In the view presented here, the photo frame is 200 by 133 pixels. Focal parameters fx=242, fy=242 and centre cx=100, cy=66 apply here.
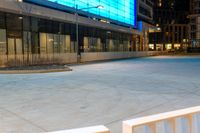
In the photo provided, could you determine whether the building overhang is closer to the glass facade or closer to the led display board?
the glass facade

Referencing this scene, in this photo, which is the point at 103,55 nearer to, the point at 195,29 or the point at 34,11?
the point at 34,11

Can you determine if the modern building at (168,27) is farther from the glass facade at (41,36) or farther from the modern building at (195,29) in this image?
the glass facade at (41,36)

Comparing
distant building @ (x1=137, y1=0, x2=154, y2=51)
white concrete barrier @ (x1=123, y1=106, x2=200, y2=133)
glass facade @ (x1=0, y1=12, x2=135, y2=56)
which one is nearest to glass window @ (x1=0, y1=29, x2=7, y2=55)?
glass facade @ (x1=0, y1=12, x2=135, y2=56)

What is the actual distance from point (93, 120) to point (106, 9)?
4933 cm

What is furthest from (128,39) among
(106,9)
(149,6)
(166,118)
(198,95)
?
(166,118)

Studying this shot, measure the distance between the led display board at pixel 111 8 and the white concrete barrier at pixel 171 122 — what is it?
31576 millimetres

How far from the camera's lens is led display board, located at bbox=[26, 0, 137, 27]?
39812mm

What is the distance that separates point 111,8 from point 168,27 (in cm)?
7891

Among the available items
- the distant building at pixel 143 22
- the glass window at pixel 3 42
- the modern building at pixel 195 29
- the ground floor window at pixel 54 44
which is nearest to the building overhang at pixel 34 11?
the glass window at pixel 3 42

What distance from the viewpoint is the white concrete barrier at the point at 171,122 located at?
2.57 metres

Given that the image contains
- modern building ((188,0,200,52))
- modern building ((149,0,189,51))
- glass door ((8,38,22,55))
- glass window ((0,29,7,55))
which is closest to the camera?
glass window ((0,29,7,55))

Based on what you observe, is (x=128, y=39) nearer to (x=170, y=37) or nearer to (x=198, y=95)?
(x=198, y=95)

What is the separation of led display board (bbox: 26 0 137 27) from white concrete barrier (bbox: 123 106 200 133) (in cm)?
3158

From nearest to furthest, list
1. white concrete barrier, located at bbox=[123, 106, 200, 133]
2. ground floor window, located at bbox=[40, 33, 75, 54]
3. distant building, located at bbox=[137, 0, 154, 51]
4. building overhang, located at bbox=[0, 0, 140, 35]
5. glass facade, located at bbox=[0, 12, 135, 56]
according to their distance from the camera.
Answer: white concrete barrier, located at bbox=[123, 106, 200, 133] → building overhang, located at bbox=[0, 0, 140, 35] → glass facade, located at bbox=[0, 12, 135, 56] → ground floor window, located at bbox=[40, 33, 75, 54] → distant building, located at bbox=[137, 0, 154, 51]
